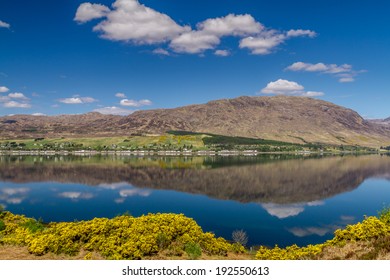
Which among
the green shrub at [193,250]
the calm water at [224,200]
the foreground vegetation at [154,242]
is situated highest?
the foreground vegetation at [154,242]

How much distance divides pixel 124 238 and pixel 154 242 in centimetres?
226

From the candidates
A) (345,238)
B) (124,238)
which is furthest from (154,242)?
(345,238)

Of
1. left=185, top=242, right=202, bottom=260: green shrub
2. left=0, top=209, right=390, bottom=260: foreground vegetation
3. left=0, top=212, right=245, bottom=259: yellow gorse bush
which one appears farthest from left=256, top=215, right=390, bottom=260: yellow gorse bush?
left=0, top=212, right=245, bottom=259: yellow gorse bush

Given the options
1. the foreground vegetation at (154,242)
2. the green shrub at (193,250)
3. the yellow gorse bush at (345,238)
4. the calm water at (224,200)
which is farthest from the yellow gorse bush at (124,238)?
the calm water at (224,200)

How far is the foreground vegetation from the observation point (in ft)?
69.1

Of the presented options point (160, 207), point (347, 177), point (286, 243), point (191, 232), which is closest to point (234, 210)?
point (160, 207)

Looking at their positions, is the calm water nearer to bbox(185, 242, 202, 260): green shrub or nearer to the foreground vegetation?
the foreground vegetation

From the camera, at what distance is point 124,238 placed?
22719 millimetres

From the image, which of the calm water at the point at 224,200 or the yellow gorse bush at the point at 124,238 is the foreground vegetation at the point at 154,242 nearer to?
the yellow gorse bush at the point at 124,238

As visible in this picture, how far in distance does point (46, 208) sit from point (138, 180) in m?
56.5

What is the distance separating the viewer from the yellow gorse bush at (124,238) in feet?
69.5

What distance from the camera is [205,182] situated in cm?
12169

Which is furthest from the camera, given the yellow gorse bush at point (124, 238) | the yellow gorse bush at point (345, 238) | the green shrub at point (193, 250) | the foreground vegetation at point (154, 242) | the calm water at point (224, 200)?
the calm water at point (224, 200)

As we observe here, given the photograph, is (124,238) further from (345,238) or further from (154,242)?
(345,238)
